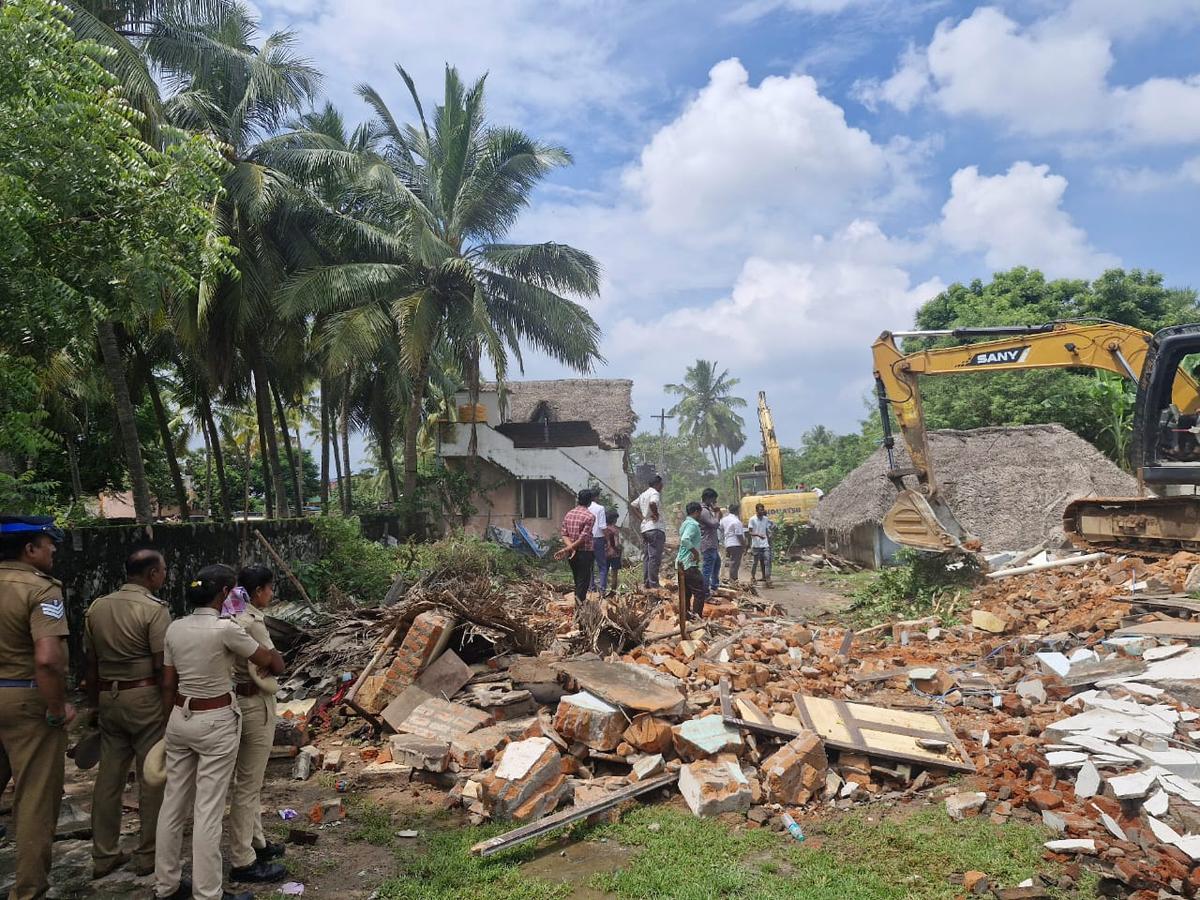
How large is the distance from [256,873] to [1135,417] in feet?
35.4

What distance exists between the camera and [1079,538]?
1193cm

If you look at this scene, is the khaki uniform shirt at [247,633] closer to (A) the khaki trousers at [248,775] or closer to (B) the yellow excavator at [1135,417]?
(A) the khaki trousers at [248,775]

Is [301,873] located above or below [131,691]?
below

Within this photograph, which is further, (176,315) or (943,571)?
(176,315)

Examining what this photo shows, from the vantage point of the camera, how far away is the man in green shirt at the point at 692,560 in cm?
1003

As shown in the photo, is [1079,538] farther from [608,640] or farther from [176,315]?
[176,315]

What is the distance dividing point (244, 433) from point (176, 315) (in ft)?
67.4

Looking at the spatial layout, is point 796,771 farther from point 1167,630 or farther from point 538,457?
point 538,457

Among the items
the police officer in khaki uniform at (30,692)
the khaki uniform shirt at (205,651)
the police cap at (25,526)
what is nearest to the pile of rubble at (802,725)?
the khaki uniform shirt at (205,651)

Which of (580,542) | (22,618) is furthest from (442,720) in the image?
(580,542)

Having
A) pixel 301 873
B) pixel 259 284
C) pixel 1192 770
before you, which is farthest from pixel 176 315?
pixel 1192 770

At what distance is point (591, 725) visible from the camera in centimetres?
576

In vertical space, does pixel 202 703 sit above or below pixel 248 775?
above

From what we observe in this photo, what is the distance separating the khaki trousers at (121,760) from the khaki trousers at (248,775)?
1.45ft
